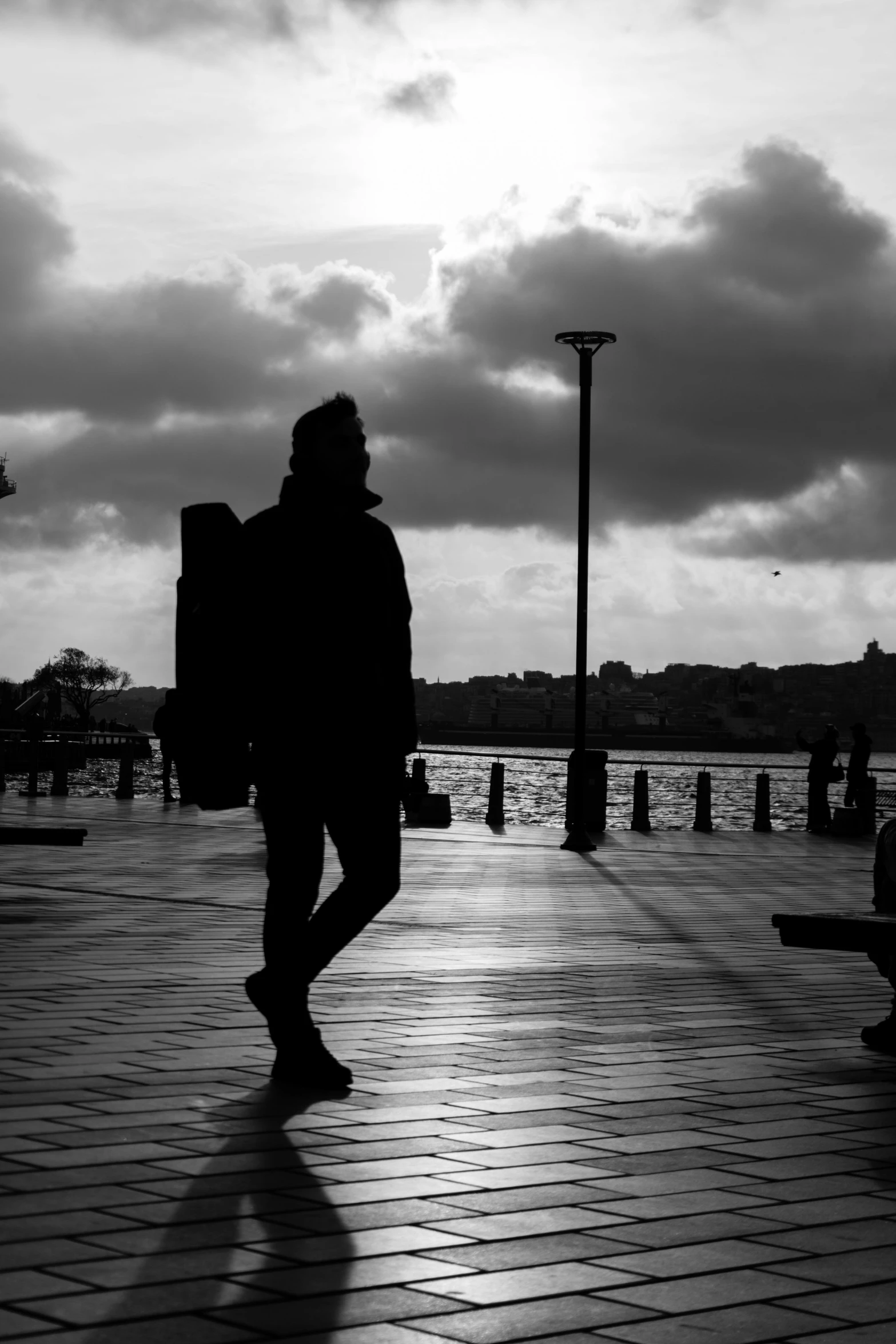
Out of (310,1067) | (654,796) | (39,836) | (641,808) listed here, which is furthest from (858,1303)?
(654,796)

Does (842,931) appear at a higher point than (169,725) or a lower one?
lower

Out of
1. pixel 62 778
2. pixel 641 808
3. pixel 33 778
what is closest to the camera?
pixel 641 808

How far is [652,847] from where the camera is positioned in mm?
20875

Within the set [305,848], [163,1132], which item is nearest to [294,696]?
[305,848]

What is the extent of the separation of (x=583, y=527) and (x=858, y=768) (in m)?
9.04

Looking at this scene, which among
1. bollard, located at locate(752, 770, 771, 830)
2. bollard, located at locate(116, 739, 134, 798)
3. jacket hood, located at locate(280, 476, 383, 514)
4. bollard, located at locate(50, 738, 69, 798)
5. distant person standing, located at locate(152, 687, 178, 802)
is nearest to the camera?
distant person standing, located at locate(152, 687, 178, 802)

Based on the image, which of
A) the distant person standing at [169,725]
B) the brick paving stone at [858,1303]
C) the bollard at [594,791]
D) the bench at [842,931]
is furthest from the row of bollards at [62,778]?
the brick paving stone at [858,1303]

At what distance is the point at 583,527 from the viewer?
77.8ft

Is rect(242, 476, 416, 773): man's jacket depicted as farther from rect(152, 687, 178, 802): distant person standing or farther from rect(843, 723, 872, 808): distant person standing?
rect(843, 723, 872, 808): distant person standing

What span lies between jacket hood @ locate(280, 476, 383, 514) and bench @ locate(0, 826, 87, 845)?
551cm

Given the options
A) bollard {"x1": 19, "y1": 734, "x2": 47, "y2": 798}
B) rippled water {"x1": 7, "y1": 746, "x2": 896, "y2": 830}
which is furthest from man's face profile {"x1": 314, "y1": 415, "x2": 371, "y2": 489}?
bollard {"x1": 19, "y1": 734, "x2": 47, "y2": 798}

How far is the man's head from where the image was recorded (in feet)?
16.1

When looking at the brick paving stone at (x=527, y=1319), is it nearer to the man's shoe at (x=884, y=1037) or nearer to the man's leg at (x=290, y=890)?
the man's leg at (x=290, y=890)

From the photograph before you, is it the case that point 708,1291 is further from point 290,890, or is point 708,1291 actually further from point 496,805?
point 496,805
